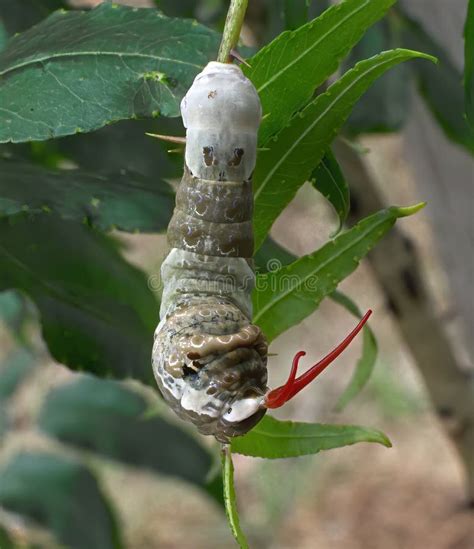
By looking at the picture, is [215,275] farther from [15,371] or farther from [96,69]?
[15,371]

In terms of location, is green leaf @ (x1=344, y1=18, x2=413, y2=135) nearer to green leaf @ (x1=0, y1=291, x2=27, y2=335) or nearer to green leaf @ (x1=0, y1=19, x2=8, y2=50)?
green leaf @ (x1=0, y1=19, x2=8, y2=50)

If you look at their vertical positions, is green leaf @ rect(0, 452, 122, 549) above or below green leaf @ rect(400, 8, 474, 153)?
below

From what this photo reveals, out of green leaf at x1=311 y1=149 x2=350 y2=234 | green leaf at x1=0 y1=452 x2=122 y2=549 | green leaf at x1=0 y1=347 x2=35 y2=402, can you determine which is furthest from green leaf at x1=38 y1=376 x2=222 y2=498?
green leaf at x1=311 y1=149 x2=350 y2=234

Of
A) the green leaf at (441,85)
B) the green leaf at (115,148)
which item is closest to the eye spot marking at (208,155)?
the green leaf at (115,148)

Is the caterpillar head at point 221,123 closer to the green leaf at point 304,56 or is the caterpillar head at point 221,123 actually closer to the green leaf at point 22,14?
the green leaf at point 304,56

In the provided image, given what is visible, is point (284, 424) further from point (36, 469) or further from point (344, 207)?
point (36, 469)
